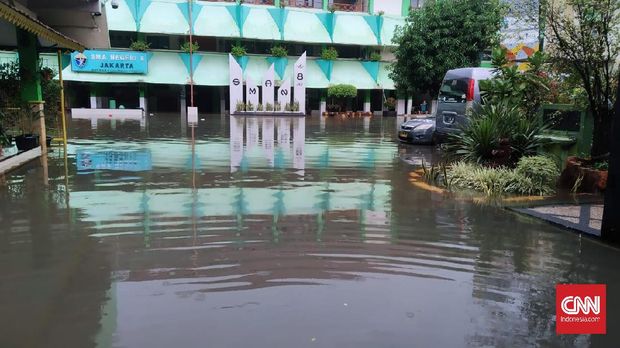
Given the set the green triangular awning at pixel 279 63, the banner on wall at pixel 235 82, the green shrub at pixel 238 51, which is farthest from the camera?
the green triangular awning at pixel 279 63

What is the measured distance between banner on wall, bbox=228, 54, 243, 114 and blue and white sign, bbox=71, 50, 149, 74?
613 cm

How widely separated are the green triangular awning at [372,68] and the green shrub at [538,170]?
32395 mm

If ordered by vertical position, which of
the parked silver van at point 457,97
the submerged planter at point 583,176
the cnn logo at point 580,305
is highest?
the parked silver van at point 457,97

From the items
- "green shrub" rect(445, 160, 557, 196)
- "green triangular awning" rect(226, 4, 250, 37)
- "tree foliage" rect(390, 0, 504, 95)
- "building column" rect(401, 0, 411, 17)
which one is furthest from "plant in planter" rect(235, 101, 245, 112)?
"green shrub" rect(445, 160, 557, 196)

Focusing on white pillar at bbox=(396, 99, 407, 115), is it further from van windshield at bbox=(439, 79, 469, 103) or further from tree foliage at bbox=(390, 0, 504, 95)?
van windshield at bbox=(439, 79, 469, 103)

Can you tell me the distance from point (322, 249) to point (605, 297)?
2.61 metres

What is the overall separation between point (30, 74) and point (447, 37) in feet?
46.6

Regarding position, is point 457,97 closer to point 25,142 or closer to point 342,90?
point 25,142

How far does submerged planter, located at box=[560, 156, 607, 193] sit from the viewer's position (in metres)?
8.46

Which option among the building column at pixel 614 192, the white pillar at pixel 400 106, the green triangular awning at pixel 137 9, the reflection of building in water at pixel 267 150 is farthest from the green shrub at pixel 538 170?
the white pillar at pixel 400 106

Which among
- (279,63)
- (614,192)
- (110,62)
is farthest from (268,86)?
(614,192)

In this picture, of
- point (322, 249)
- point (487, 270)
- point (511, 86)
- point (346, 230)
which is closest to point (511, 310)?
point (487, 270)

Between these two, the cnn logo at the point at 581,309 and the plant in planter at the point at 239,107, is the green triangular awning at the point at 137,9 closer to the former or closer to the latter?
the plant in planter at the point at 239,107

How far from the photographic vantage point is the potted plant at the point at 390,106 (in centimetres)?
4294
